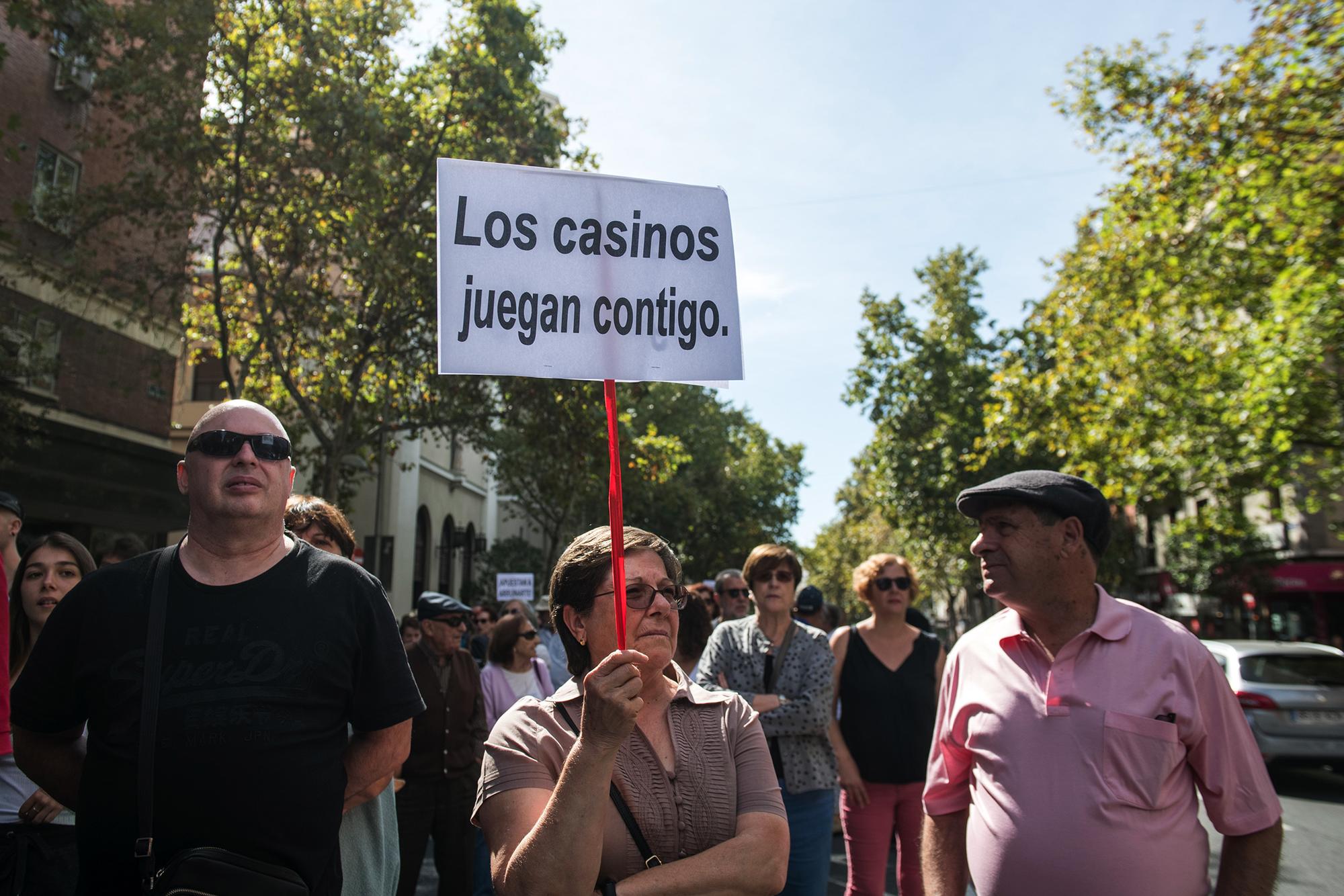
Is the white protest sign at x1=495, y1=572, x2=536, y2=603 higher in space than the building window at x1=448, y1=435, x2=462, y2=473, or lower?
lower

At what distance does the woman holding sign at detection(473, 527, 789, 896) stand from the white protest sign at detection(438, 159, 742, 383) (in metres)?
0.50

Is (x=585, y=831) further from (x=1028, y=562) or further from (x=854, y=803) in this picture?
(x=854, y=803)

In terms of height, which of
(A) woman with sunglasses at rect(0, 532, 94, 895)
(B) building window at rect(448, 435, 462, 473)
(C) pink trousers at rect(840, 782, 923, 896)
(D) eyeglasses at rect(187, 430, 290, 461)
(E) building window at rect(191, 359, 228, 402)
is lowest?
(C) pink trousers at rect(840, 782, 923, 896)

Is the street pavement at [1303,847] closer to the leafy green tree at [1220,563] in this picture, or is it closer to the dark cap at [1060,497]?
the dark cap at [1060,497]

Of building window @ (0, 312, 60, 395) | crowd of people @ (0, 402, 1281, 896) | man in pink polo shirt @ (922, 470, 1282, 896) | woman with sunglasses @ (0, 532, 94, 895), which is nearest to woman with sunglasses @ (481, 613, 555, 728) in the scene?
woman with sunglasses @ (0, 532, 94, 895)

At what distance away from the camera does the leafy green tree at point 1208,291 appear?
12.5 meters

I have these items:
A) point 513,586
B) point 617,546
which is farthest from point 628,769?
point 513,586

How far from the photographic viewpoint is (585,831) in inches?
82.6

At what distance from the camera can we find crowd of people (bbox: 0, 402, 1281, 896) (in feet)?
7.64

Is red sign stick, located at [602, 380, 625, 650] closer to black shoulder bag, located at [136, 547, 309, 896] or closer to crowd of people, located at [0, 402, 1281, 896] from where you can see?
crowd of people, located at [0, 402, 1281, 896]

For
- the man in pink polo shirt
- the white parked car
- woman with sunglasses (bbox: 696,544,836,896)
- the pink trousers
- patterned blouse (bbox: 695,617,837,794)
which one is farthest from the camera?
the white parked car

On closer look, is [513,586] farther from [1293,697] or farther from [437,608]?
[437,608]

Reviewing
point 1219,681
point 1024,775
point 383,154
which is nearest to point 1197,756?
point 1219,681

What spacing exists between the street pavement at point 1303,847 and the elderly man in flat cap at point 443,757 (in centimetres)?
141
